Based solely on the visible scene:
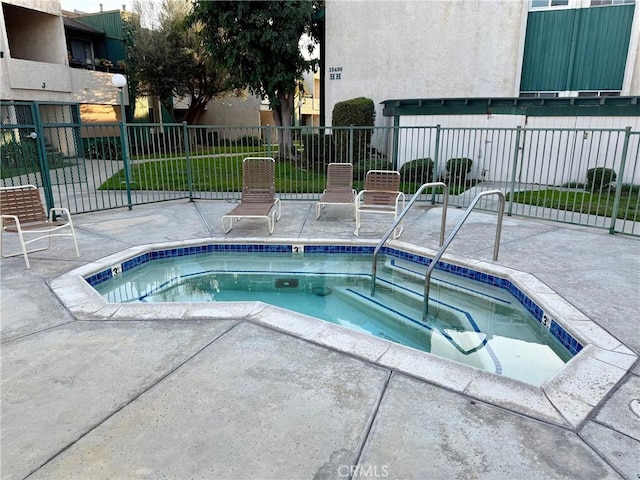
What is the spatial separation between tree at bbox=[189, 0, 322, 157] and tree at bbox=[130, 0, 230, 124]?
5.28m

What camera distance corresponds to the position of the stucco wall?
13133 mm

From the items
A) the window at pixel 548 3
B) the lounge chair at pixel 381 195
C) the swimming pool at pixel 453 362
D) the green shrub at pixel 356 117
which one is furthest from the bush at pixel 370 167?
the window at pixel 548 3

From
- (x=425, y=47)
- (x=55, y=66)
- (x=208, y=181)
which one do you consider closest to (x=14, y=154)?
(x=208, y=181)

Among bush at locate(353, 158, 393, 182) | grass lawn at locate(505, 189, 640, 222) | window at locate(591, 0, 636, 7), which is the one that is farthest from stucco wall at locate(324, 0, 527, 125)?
grass lawn at locate(505, 189, 640, 222)

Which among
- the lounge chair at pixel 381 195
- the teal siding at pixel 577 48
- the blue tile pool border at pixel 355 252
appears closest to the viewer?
the blue tile pool border at pixel 355 252

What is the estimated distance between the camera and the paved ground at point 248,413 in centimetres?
222

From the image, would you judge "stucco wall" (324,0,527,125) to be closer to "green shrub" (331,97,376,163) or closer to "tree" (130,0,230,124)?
"green shrub" (331,97,376,163)

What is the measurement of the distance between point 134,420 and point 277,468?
958 mm

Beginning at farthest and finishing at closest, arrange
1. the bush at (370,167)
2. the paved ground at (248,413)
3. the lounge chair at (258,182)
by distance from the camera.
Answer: the bush at (370,167)
the lounge chair at (258,182)
the paved ground at (248,413)

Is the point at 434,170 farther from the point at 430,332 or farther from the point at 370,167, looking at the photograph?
the point at 430,332

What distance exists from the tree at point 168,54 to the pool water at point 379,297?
16.0 m

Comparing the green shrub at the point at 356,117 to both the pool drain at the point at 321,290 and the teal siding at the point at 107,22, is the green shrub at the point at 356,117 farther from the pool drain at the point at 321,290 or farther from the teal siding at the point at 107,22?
the teal siding at the point at 107,22

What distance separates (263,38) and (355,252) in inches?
390

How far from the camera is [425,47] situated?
13656 mm
